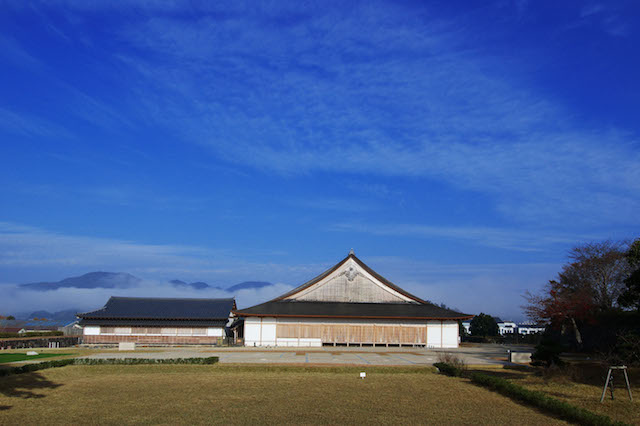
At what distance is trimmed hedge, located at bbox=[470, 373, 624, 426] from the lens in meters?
12.5

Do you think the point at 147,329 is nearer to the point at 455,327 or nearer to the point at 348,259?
the point at 348,259

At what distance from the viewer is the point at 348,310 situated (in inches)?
1679

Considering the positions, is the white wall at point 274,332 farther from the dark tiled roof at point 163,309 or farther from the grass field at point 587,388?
the grass field at point 587,388

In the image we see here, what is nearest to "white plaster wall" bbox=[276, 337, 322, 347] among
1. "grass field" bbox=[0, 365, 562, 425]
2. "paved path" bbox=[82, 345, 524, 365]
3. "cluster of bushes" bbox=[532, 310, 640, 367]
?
"paved path" bbox=[82, 345, 524, 365]

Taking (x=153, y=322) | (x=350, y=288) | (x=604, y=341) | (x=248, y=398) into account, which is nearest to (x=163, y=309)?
(x=153, y=322)

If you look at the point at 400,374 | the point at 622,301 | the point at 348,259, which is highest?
the point at 348,259

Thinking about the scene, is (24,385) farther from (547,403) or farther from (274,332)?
(274,332)

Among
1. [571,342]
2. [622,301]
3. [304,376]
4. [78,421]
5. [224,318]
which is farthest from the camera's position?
[224,318]

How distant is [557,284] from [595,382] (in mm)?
26221

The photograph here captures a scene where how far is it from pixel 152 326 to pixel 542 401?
3538 cm

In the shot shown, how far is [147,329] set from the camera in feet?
142

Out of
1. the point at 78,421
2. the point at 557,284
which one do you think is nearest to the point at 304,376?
the point at 78,421

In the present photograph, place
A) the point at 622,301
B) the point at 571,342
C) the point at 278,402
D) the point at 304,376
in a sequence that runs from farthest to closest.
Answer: the point at 571,342 → the point at 622,301 → the point at 304,376 → the point at 278,402

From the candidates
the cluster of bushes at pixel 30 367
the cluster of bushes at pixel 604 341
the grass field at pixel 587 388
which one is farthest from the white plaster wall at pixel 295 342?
the cluster of bushes at pixel 30 367
